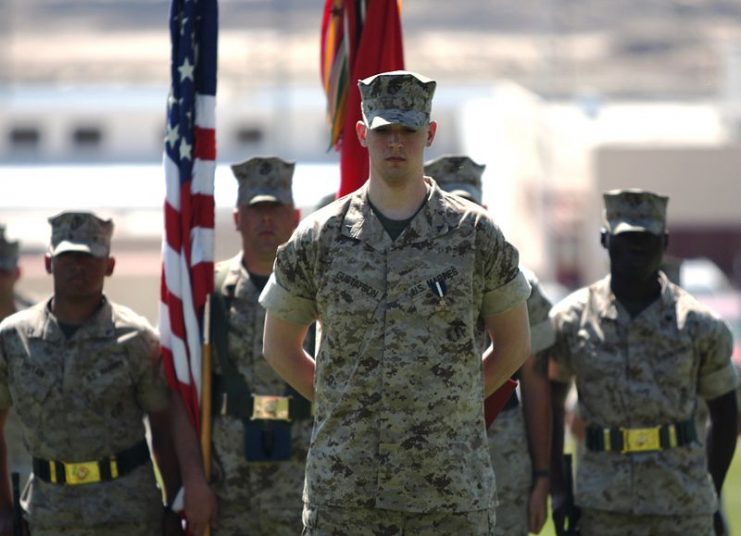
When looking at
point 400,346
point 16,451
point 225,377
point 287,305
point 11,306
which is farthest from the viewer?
point 16,451

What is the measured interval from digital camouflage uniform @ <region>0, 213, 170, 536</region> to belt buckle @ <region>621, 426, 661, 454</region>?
6.35ft

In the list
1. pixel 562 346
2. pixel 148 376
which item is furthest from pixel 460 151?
pixel 148 376

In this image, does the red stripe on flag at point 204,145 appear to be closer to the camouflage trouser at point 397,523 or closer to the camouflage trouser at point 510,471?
the camouflage trouser at point 510,471

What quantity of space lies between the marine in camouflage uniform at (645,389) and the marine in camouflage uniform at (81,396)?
1.81 meters

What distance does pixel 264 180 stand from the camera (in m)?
9.29

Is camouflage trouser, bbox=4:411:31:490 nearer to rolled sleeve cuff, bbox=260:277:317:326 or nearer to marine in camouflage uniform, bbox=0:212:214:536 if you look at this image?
marine in camouflage uniform, bbox=0:212:214:536

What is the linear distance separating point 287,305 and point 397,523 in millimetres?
786

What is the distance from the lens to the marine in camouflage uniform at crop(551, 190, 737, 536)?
8727mm

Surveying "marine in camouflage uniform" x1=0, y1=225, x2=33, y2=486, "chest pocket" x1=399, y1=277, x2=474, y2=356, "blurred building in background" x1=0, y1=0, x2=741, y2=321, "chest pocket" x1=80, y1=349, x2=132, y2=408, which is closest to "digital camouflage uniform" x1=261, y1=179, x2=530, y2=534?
"chest pocket" x1=399, y1=277, x2=474, y2=356

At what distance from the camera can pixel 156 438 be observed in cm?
878

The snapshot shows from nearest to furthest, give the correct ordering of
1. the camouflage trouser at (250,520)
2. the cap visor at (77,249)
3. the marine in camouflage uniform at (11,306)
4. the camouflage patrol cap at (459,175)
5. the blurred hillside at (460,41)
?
the cap visor at (77,249)
the camouflage trouser at (250,520)
the camouflage patrol cap at (459,175)
the marine in camouflage uniform at (11,306)
the blurred hillside at (460,41)

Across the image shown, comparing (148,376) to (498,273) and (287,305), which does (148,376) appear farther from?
(498,273)

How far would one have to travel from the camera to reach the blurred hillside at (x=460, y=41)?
124 meters

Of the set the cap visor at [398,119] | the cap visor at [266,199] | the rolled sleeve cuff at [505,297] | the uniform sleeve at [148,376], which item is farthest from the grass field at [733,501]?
the cap visor at [398,119]
